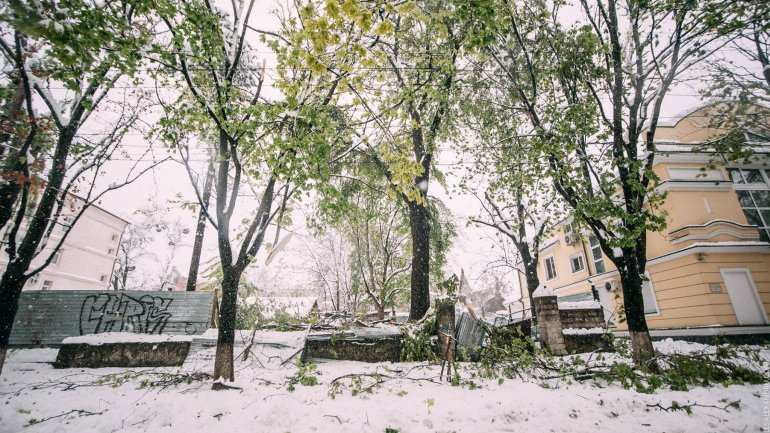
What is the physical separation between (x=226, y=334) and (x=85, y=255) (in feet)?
118

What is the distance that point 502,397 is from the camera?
501 cm

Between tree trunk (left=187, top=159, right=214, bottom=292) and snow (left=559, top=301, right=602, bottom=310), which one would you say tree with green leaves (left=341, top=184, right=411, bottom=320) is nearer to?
tree trunk (left=187, top=159, right=214, bottom=292)

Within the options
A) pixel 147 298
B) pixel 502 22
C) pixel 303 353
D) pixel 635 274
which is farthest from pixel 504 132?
pixel 147 298

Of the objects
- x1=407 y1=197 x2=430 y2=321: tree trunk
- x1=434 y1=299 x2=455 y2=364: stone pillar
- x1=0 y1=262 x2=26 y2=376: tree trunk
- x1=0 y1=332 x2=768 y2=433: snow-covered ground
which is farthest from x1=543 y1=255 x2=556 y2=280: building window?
x1=0 y1=262 x2=26 y2=376: tree trunk

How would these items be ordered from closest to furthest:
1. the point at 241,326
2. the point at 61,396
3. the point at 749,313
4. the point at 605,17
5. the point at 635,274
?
Answer: the point at 61,396 → the point at 635,274 → the point at 605,17 → the point at 749,313 → the point at 241,326

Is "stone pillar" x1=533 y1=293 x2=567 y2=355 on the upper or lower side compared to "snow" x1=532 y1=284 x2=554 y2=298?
lower

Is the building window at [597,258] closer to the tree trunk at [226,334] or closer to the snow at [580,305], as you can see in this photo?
the snow at [580,305]

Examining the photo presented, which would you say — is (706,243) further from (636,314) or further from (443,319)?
(443,319)

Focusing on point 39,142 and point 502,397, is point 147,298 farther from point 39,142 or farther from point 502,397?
point 502,397

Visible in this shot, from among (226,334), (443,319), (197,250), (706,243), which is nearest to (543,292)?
(443,319)

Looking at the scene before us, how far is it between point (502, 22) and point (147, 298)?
14743 mm

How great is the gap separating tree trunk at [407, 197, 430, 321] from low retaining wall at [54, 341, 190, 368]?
668cm

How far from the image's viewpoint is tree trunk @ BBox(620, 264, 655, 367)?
6.59 m

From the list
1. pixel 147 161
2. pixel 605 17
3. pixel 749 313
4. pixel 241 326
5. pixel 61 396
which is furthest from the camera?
pixel 241 326
